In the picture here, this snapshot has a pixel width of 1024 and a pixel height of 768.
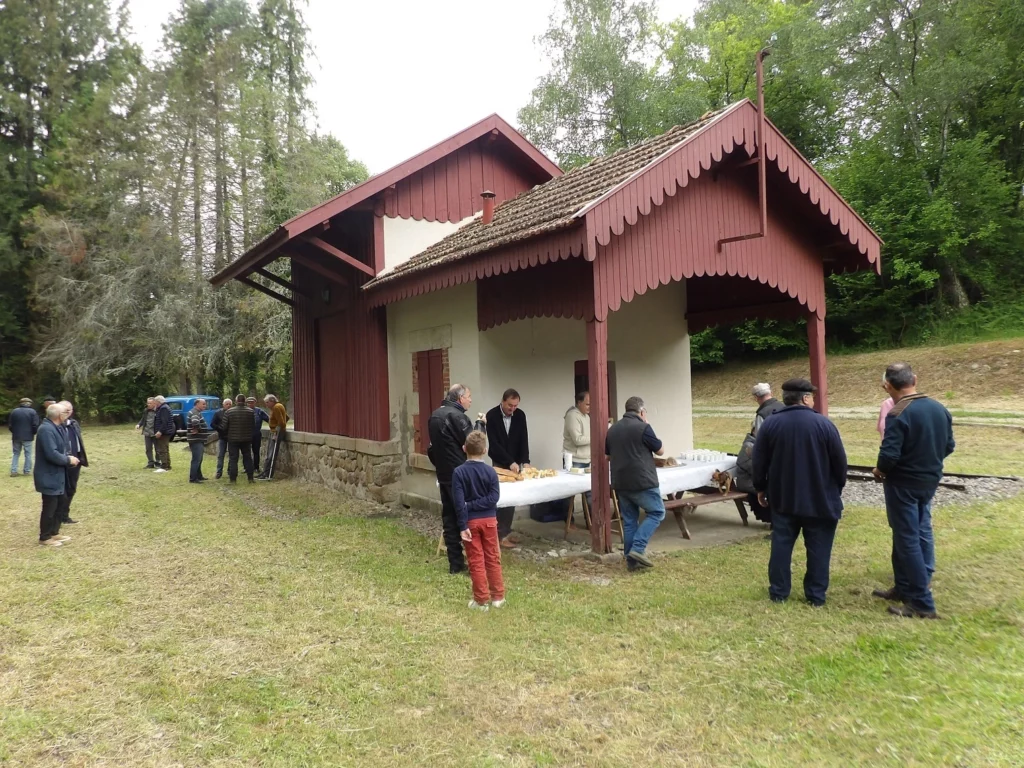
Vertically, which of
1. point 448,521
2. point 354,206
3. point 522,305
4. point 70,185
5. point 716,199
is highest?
point 70,185

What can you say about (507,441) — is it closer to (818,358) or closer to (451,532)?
(451,532)

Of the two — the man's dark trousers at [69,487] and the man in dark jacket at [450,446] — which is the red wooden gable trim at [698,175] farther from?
the man's dark trousers at [69,487]

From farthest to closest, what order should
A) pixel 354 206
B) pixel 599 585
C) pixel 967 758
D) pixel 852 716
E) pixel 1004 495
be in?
pixel 354 206, pixel 1004 495, pixel 599 585, pixel 852 716, pixel 967 758

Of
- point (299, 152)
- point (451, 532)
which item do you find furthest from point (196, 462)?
point (299, 152)

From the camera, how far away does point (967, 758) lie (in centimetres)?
308

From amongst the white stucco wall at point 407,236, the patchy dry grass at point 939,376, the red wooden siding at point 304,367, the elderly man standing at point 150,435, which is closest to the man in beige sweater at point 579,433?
the white stucco wall at point 407,236

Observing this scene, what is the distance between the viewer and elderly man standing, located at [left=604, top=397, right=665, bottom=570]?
19.8ft

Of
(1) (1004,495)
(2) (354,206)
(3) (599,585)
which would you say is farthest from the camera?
(2) (354,206)

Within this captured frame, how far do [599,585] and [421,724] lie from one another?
2546mm

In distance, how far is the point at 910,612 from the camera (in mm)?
4816

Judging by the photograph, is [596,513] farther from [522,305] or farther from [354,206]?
[354,206]

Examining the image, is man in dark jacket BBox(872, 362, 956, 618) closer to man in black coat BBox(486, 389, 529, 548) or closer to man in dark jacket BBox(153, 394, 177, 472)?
man in black coat BBox(486, 389, 529, 548)

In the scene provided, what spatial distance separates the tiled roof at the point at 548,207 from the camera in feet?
22.4

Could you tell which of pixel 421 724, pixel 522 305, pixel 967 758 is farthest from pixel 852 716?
pixel 522 305
